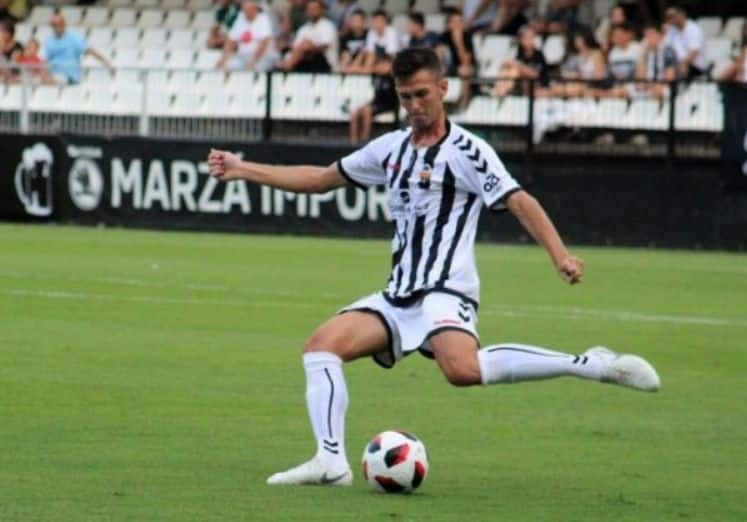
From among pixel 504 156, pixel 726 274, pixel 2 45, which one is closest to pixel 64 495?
pixel 726 274

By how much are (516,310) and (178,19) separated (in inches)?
625

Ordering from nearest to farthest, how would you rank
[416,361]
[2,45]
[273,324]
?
1. [416,361]
2. [273,324]
3. [2,45]

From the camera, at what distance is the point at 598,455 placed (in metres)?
10.0

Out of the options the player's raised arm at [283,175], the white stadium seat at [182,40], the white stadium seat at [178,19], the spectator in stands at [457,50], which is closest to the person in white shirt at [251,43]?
the spectator in stands at [457,50]

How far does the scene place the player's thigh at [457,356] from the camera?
8.88 m

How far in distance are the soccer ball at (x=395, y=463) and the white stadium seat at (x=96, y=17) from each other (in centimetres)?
2472

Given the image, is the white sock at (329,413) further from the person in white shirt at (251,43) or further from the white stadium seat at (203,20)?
the white stadium seat at (203,20)

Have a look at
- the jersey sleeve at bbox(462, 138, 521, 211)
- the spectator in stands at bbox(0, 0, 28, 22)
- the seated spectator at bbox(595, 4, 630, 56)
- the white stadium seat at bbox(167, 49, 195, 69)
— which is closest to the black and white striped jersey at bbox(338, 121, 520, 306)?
the jersey sleeve at bbox(462, 138, 521, 211)

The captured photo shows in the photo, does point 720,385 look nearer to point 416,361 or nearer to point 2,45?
point 416,361

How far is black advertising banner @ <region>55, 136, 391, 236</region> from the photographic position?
25.3 m

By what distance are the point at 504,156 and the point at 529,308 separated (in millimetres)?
7428

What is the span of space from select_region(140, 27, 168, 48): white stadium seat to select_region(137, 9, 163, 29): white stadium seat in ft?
2.32

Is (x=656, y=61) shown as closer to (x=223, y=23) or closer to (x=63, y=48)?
(x=223, y=23)

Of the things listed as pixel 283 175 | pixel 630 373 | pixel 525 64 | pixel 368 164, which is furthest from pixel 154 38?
pixel 630 373
